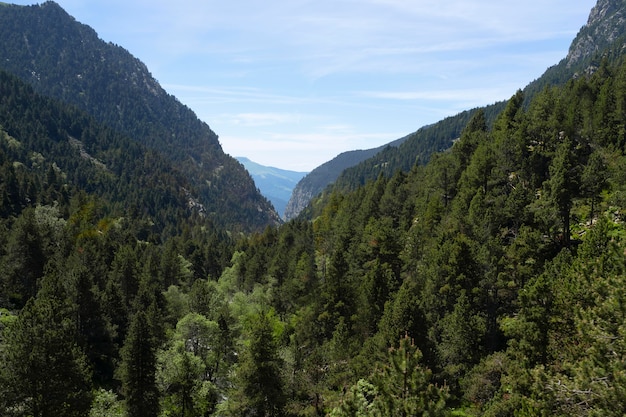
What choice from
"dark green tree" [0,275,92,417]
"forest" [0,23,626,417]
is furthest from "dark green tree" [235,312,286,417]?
"dark green tree" [0,275,92,417]

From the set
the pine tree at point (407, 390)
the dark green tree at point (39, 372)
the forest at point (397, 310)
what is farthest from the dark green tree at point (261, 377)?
the pine tree at point (407, 390)

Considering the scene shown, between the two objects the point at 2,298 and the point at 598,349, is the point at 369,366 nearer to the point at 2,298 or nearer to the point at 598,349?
the point at 598,349

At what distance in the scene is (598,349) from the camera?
1647cm

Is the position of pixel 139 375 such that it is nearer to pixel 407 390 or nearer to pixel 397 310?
pixel 397 310

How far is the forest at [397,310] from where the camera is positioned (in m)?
20.3

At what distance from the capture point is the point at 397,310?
109 ft

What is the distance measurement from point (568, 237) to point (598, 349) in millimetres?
37072

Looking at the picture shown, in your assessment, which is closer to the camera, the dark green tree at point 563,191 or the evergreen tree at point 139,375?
the evergreen tree at point 139,375

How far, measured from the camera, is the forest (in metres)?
20.3

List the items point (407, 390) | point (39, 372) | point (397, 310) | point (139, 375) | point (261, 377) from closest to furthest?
point (407, 390)
point (39, 372)
point (261, 377)
point (397, 310)
point (139, 375)

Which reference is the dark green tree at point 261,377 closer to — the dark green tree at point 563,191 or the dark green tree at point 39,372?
the dark green tree at point 39,372

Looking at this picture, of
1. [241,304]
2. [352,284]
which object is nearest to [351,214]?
[241,304]

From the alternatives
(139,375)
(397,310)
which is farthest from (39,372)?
(397,310)

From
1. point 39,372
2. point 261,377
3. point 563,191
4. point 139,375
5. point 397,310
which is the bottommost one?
point 139,375
